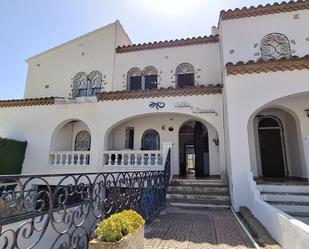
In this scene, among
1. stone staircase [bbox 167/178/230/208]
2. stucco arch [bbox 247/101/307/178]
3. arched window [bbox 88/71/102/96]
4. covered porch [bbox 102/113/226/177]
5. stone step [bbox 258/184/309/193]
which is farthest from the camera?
arched window [bbox 88/71/102/96]

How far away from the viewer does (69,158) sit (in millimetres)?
11844

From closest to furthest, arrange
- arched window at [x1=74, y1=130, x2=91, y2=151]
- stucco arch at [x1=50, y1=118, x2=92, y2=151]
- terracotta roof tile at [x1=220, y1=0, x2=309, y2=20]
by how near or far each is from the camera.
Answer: terracotta roof tile at [x1=220, y1=0, x2=309, y2=20], stucco arch at [x1=50, y1=118, x2=92, y2=151], arched window at [x1=74, y1=130, x2=91, y2=151]

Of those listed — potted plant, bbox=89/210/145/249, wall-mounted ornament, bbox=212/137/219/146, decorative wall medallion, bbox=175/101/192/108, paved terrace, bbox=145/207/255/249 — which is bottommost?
paved terrace, bbox=145/207/255/249

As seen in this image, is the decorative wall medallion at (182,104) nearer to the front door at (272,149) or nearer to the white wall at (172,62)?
the white wall at (172,62)

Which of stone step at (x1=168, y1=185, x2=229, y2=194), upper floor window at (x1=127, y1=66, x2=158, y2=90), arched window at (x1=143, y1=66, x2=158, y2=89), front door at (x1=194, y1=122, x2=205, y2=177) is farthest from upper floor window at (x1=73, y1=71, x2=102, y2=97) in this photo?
stone step at (x1=168, y1=185, x2=229, y2=194)

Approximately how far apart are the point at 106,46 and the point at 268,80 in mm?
10032

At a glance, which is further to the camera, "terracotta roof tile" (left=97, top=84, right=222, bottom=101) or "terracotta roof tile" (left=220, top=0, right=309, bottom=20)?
"terracotta roof tile" (left=220, top=0, right=309, bottom=20)

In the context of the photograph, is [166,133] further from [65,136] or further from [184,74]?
[65,136]

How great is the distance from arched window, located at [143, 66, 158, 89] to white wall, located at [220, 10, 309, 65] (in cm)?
432

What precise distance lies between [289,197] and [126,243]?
5.49 metres

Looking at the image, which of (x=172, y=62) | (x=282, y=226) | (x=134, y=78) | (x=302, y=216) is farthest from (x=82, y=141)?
(x=282, y=226)

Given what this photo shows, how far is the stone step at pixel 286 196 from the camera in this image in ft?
20.6

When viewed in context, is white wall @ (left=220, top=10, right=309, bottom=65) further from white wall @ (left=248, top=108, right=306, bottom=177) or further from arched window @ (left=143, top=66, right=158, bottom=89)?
arched window @ (left=143, top=66, right=158, bottom=89)

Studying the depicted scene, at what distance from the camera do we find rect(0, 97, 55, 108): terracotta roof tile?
476 inches
